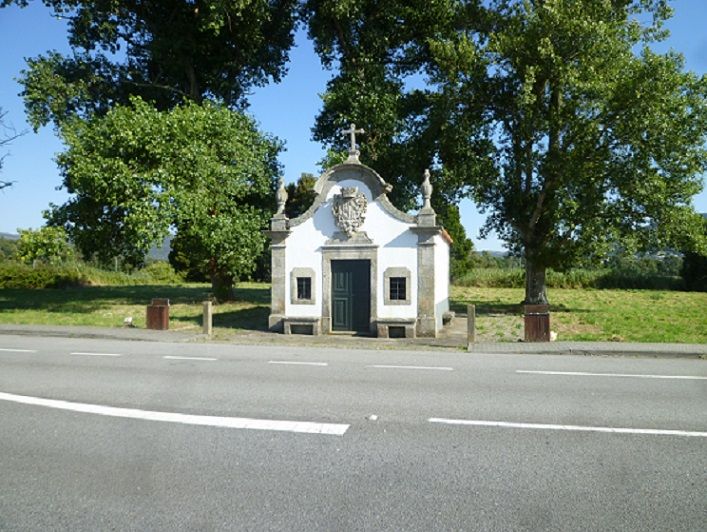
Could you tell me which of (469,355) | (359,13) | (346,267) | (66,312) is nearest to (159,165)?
(66,312)

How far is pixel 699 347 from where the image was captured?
13.2 m

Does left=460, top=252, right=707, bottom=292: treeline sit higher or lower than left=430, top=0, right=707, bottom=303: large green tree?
lower

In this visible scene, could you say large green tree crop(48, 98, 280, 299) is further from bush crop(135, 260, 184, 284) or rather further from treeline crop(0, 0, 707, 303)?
bush crop(135, 260, 184, 284)

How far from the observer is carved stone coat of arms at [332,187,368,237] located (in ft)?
56.9

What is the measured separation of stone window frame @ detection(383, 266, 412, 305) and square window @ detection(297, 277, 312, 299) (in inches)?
96.6

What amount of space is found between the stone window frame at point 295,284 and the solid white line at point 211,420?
10775mm

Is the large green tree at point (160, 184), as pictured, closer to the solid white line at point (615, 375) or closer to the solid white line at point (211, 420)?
the solid white line at point (211, 420)

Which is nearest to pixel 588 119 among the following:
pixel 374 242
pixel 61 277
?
pixel 374 242

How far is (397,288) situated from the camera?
17.3 metres

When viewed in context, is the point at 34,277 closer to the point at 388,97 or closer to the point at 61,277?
the point at 61,277

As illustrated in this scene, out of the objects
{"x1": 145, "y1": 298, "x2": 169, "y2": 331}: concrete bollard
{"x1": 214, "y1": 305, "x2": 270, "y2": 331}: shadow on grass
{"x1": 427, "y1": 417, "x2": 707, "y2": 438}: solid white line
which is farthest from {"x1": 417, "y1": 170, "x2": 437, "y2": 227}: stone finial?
{"x1": 427, "y1": 417, "x2": 707, "y2": 438}: solid white line

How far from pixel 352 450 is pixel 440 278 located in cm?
1394

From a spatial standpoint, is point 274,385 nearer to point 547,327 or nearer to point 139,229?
point 547,327

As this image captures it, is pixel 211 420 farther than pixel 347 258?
No
